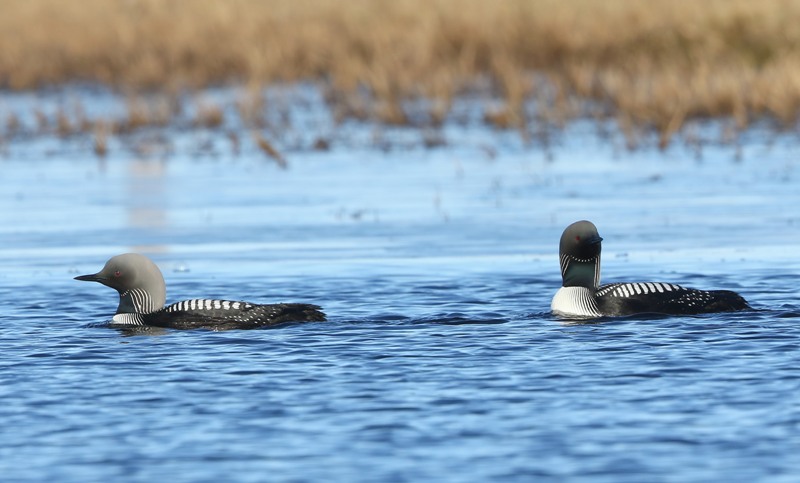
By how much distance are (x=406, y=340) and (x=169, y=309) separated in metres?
1.68

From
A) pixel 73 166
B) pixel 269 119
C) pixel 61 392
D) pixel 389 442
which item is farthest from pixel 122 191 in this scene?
pixel 389 442

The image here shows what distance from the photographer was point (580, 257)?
33.0 ft

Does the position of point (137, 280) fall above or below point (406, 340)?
above

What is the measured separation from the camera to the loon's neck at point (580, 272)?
32.8 ft

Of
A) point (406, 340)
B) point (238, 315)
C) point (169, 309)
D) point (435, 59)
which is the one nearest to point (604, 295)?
point (406, 340)

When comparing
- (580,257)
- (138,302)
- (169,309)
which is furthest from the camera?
(580,257)

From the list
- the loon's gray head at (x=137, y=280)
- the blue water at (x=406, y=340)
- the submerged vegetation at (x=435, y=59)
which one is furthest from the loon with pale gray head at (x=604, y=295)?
the submerged vegetation at (x=435, y=59)

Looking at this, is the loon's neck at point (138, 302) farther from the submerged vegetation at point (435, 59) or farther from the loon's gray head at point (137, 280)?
the submerged vegetation at point (435, 59)

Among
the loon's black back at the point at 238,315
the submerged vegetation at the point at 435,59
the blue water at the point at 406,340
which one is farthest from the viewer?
the submerged vegetation at the point at 435,59

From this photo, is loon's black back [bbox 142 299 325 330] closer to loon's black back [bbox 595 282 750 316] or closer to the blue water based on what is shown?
the blue water

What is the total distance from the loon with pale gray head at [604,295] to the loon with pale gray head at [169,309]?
4.93 ft

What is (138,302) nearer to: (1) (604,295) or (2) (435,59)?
(1) (604,295)

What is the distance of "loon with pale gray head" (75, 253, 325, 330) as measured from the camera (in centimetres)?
942

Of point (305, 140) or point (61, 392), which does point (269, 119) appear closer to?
point (305, 140)
